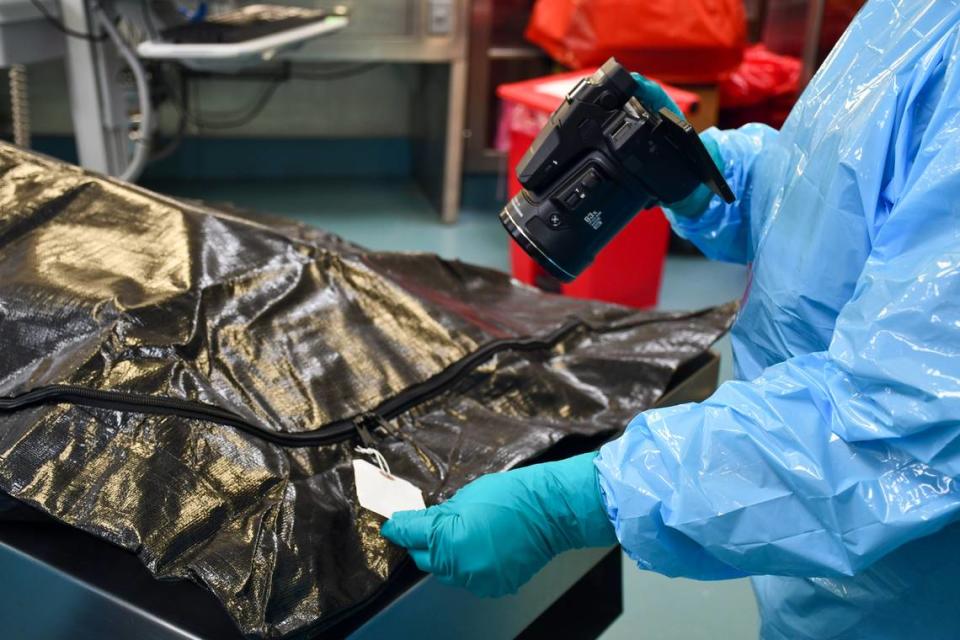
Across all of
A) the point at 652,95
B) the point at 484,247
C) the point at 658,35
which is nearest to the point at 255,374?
the point at 652,95

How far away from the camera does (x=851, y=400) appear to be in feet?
2.18

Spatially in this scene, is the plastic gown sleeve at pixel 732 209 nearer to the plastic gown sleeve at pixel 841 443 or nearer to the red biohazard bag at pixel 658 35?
the plastic gown sleeve at pixel 841 443

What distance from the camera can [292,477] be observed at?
91 cm

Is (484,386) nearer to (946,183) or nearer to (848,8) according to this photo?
(946,183)

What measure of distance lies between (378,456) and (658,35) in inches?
85.2

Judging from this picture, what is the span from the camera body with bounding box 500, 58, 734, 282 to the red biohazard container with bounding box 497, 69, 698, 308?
1.52 m

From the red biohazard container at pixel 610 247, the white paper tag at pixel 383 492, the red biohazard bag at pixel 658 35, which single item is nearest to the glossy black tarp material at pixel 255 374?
the white paper tag at pixel 383 492

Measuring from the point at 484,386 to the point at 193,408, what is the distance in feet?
1.17

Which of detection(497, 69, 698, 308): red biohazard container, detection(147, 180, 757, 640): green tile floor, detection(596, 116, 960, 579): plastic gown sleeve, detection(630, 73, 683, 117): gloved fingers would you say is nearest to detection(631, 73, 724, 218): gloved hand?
detection(630, 73, 683, 117): gloved fingers

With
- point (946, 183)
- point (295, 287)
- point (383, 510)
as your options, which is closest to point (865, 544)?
point (946, 183)

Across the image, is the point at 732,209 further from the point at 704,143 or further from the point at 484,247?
the point at 484,247

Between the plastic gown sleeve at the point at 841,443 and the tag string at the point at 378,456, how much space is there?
28 cm

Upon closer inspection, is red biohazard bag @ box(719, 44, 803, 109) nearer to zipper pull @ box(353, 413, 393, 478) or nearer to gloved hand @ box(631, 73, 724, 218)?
gloved hand @ box(631, 73, 724, 218)

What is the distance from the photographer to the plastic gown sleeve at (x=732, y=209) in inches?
43.3
